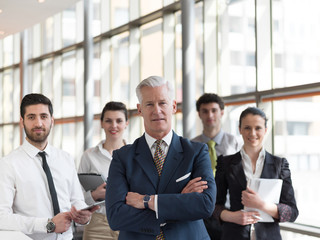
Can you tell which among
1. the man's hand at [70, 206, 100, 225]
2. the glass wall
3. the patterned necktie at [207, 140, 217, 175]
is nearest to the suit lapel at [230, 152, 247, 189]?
the patterned necktie at [207, 140, 217, 175]

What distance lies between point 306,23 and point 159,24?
12.2 ft

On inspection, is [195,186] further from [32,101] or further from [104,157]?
[104,157]

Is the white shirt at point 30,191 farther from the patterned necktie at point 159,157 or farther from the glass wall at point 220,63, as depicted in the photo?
the glass wall at point 220,63

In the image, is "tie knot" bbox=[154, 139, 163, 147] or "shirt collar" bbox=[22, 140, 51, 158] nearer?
"tie knot" bbox=[154, 139, 163, 147]

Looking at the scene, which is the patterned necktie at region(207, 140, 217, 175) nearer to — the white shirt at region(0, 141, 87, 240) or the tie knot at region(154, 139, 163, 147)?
the white shirt at region(0, 141, 87, 240)

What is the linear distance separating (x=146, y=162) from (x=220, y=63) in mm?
5315

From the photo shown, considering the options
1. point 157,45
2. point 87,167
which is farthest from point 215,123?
point 157,45

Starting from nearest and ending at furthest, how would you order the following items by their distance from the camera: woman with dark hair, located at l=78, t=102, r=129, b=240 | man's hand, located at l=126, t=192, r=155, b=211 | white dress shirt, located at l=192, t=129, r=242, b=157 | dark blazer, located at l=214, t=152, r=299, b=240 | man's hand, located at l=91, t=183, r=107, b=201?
man's hand, located at l=126, t=192, r=155, b=211, dark blazer, located at l=214, t=152, r=299, b=240, man's hand, located at l=91, t=183, r=107, b=201, woman with dark hair, located at l=78, t=102, r=129, b=240, white dress shirt, located at l=192, t=129, r=242, b=157

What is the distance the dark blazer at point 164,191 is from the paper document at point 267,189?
27.7 inches

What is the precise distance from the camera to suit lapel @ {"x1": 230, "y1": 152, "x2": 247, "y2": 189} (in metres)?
2.91

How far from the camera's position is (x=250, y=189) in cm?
279

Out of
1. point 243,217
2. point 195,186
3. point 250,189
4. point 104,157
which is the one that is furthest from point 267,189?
point 104,157

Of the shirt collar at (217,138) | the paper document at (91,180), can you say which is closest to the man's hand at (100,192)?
the paper document at (91,180)

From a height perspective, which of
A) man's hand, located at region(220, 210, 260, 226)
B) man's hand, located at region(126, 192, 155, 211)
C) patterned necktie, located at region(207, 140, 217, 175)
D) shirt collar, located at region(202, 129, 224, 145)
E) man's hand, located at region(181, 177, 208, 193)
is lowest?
man's hand, located at region(220, 210, 260, 226)
